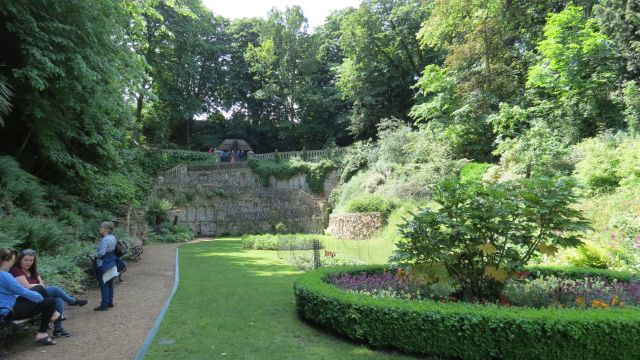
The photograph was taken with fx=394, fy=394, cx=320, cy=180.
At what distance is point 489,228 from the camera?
18.7 feet

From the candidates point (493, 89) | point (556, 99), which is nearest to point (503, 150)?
point (556, 99)

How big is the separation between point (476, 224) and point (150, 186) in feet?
80.8

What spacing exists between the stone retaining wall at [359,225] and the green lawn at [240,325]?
365 inches

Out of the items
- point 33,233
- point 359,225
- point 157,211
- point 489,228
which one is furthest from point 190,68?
point 489,228

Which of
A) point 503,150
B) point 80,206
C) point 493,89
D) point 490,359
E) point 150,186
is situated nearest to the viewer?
point 490,359

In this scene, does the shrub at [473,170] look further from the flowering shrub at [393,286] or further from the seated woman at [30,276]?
the seated woman at [30,276]

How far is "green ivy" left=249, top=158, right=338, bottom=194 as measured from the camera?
31250mm

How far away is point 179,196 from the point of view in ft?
86.5

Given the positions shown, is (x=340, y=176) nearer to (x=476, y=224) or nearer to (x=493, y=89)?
(x=493, y=89)

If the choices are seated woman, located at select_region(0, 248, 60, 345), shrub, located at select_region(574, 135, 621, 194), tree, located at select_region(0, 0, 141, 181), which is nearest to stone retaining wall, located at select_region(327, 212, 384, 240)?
shrub, located at select_region(574, 135, 621, 194)

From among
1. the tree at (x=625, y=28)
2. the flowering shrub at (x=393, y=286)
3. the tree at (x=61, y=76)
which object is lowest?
the flowering shrub at (x=393, y=286)

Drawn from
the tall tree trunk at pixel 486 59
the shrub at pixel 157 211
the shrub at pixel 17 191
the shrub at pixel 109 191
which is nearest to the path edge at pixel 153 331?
the shrub at pixel 17 191

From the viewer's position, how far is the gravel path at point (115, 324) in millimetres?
5188

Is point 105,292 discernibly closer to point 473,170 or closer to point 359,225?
point 359,225
